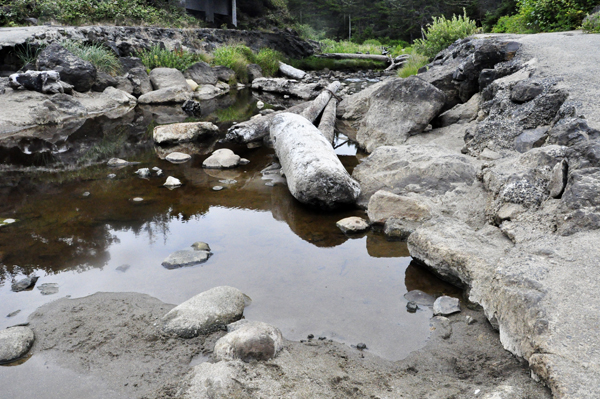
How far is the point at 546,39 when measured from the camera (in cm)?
793

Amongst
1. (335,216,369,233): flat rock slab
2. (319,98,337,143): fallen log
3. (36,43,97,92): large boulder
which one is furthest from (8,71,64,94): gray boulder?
(335,216,369,233): flat rock slab

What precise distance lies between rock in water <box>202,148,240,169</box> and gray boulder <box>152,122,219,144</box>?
1564mm

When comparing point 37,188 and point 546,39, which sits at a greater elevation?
point 546,39

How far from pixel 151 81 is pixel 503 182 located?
41.3 ft

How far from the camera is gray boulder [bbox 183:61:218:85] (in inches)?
617

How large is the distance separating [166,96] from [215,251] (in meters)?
10.3

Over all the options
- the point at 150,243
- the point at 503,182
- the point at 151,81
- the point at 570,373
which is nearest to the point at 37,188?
the point at 150,243

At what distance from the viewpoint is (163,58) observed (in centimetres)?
1532

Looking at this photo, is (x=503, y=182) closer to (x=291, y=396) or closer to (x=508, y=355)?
(x=508, y=355)

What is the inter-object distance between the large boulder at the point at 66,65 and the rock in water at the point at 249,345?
11.1 m

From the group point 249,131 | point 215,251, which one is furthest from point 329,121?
point 215,251

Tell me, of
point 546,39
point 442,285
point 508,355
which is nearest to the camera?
point 508,355

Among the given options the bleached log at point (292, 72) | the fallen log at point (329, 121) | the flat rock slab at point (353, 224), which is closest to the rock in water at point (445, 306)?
the flat rock slab at point (353, 224)

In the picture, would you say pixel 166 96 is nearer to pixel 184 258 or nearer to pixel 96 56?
pixel 96 56
